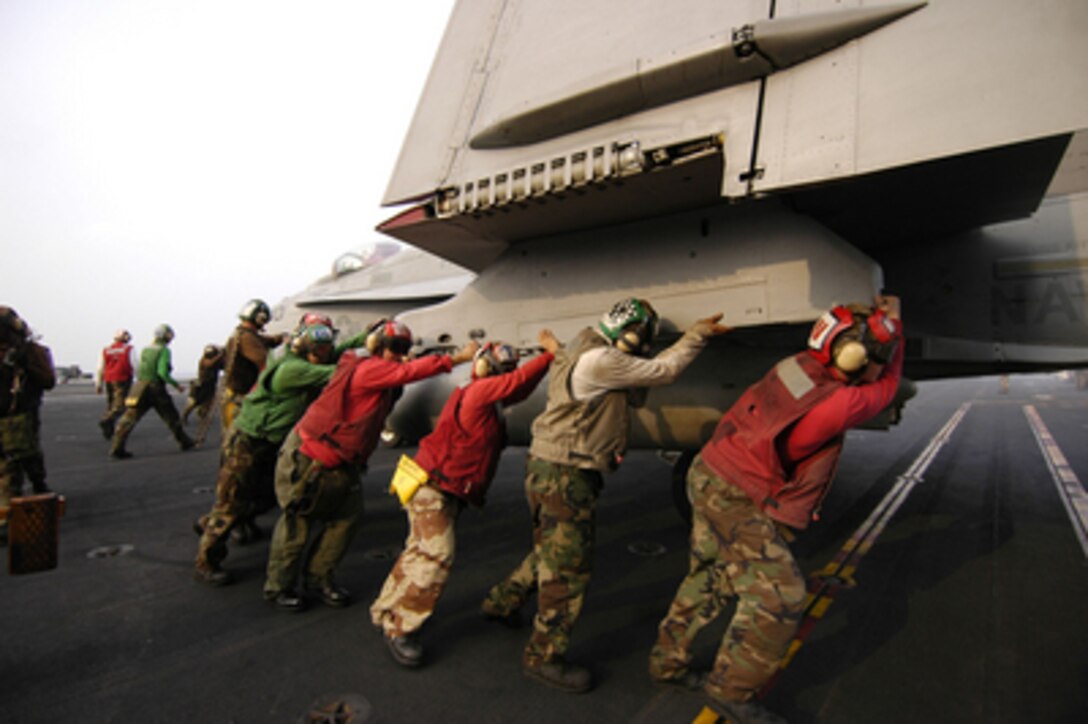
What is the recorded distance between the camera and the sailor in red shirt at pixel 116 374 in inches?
373

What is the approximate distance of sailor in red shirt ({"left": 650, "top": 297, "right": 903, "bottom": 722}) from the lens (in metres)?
2.22

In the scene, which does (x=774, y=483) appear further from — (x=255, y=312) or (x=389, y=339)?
(x=255, y=312)

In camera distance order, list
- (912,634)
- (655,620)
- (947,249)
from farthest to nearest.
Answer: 1. (947,249)
2. (655,620)
3. (912,634)

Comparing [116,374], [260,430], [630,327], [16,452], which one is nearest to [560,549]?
[630,327]

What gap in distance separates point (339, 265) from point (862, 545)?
956cm

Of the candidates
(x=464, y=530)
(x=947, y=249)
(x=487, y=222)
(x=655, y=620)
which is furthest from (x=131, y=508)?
(x=947, y=249)

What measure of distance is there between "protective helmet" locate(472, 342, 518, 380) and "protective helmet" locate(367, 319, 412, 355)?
2.09 ft

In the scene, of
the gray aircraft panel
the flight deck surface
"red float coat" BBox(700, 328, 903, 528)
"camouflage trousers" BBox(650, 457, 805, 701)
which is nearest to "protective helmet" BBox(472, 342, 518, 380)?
"camouflage trousers" BBox(650, 457, 805, 701)

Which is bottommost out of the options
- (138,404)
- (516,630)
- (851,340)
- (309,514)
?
(516,630)

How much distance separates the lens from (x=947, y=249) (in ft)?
14.1

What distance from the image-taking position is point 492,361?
3.07 m

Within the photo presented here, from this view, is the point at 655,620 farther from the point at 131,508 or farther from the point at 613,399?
the point at 131,508

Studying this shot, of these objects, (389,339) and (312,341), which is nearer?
(389,339)

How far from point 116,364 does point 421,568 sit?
31.7ft
